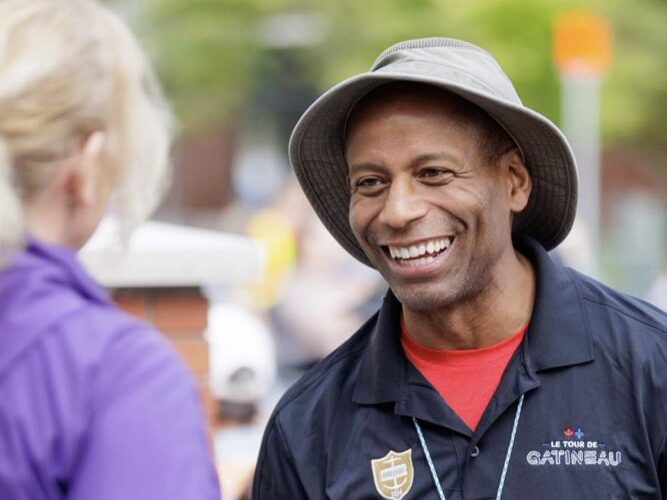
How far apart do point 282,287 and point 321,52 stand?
19.6m

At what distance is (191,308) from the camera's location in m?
5.39

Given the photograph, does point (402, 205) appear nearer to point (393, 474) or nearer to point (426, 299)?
point (426, 299)

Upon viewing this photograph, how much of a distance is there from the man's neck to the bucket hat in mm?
242

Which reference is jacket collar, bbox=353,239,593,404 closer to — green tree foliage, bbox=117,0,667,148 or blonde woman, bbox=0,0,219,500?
blonde woman, bbox=0,0,219,500

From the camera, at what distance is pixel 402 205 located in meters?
3.20

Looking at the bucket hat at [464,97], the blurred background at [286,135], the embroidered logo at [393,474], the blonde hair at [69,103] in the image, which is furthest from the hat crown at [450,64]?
the blurred background at [286,135]

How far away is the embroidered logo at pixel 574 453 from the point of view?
10.0 feet

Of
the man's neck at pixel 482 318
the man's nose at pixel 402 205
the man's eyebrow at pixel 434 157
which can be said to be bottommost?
the man's neck at pixel 482 318

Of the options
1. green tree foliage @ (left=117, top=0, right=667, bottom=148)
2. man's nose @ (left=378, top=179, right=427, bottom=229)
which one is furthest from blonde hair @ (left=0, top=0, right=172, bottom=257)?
green tree foliage @ (left=117, top=0, right=667, bottom=148)

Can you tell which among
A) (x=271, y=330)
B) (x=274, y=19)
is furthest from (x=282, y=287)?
(x=274, y=19)

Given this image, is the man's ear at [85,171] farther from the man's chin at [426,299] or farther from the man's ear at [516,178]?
the man's ear at [516,178]

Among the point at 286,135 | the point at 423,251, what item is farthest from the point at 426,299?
the point at 286,135

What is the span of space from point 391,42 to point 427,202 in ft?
68.0

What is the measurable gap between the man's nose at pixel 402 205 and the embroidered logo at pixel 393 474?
0.52m
